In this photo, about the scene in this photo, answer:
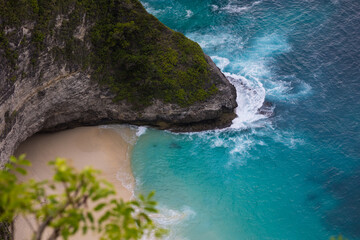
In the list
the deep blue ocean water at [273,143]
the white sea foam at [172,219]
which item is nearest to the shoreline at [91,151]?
the deep blue ocean water at [273,143]

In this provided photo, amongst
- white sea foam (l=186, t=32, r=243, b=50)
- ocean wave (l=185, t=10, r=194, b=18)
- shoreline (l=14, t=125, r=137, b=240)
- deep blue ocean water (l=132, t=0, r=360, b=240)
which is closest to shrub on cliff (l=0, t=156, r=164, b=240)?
deep blue ocean water (l=132, t=0, r=360, b=240)

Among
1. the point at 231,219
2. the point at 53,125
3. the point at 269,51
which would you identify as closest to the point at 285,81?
the point at 269,51

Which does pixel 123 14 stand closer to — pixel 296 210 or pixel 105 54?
pixel 105 54

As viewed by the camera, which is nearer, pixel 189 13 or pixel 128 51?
pixel 128 51

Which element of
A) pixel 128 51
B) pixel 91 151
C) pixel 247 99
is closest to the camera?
pixel 91 151

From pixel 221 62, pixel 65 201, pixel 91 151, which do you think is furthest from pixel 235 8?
pixel 65 201

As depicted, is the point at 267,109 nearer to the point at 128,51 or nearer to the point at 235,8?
the point at 128,51
